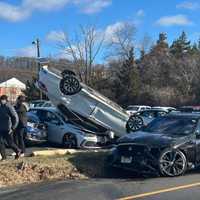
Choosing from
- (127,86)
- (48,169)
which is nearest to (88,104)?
(48,169)

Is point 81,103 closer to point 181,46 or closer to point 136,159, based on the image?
point 136,159

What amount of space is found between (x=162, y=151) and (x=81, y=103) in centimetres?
837

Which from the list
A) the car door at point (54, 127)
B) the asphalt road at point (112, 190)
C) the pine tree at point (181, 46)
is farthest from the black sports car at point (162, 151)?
the pine tree at point (181, 46)

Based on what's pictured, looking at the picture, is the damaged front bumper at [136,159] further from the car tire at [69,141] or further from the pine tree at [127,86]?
the pine tree at [127,86]

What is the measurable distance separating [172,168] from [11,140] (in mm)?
4608

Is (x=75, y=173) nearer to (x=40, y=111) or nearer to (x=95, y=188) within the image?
(x=95, y=188)

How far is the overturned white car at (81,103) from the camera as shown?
2095 cm

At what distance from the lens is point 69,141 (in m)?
20.8

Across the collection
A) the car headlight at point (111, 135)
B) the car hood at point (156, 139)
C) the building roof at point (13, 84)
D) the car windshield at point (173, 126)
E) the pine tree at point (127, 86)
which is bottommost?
the car headlight at point (111, 135)

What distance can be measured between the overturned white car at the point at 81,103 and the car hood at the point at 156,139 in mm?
7232

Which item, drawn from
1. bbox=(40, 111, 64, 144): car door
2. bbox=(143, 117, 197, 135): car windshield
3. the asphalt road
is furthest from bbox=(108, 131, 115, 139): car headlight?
the asphalt road

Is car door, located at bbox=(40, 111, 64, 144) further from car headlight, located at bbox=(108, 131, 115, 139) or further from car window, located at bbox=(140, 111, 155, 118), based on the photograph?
car window, located at bbox=(140, 111, 155, 118)

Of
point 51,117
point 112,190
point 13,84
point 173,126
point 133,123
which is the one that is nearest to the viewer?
point 112,190

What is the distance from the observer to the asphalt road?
1015 centimetres
